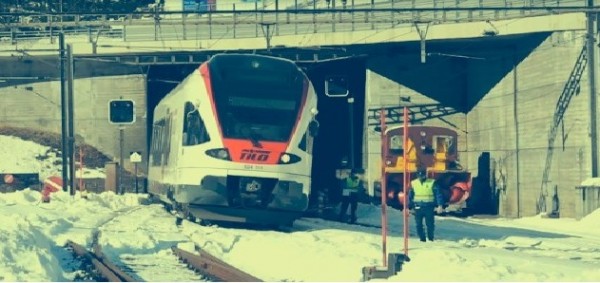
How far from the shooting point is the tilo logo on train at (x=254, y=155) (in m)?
24.9

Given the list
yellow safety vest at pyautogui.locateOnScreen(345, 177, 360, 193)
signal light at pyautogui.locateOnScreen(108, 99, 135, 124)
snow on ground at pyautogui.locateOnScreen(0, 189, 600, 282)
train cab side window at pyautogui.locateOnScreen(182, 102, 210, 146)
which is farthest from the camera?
signal light at pyautogui.locateOnScreen(108, 99, 135, 124)

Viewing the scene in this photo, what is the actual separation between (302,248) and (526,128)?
24.2 metres

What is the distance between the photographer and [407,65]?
4994cm

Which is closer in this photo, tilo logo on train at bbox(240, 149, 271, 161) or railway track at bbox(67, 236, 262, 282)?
railway track at bbox(67, 236, 262, 282)

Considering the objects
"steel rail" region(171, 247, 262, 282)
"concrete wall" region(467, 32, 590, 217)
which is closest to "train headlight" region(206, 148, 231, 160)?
"steel rail" region(171, 247, 262, 282)

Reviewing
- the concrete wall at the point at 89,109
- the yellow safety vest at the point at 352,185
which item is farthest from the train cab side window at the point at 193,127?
the concrete wall at the point at 89,109

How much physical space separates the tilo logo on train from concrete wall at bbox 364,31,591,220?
47.8 feet

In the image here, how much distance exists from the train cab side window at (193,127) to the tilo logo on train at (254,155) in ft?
2.88

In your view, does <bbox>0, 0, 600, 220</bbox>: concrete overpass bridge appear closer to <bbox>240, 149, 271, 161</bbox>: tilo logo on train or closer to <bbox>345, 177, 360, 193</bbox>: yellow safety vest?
<bbox>345, 177, 360, 193</bbox>: yellow safety vest

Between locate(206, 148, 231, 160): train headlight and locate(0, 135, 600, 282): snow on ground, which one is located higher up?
locate(206, 148, 231, 160): train headlight

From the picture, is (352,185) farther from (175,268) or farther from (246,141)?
(175,268)

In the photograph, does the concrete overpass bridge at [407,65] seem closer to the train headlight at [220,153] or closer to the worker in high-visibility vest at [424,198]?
the train headlight at [220,153]

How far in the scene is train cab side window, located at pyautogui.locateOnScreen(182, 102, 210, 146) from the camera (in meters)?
25.3

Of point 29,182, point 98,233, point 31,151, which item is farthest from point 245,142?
point 31,151
